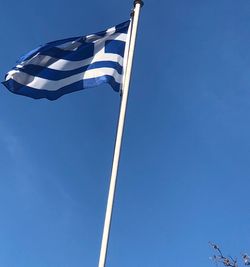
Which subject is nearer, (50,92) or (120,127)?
(120,127)

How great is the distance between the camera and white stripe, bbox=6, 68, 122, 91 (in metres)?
12.2

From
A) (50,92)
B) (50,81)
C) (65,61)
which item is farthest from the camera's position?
(65,61)

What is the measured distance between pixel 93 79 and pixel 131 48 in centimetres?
119

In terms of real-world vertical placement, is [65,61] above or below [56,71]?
above

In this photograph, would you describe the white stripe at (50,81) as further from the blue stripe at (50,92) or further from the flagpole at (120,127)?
the flagpole at (120,127)

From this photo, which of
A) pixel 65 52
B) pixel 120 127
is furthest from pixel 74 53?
pixel 120 127

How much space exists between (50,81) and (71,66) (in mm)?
671

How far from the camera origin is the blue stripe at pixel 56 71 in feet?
40.6

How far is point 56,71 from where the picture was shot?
12594mm

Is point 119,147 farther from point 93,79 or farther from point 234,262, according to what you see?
point 234,262

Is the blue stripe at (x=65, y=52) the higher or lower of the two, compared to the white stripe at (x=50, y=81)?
higher

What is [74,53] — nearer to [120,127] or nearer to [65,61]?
[65,61]

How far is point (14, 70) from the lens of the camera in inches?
484

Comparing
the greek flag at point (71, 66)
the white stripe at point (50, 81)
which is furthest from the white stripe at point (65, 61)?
the white stripe at point (50, 81)
